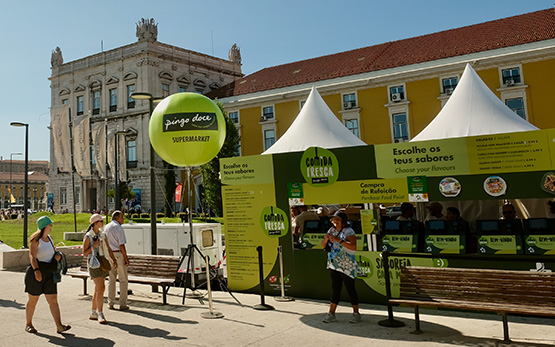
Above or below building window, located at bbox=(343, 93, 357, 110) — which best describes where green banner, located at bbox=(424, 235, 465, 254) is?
below

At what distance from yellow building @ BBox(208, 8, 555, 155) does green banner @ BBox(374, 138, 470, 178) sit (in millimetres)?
28826

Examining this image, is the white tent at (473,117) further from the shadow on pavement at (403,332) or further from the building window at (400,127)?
the building window at (400,127)

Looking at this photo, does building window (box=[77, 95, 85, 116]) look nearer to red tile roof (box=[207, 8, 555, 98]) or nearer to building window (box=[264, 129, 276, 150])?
red tile roof (box=[207, 8, 555, 98])

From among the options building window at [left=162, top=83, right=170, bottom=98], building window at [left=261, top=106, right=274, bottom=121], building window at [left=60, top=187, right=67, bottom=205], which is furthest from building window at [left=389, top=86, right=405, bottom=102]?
building window at [left=60, top=187, right=67, bottom=205]

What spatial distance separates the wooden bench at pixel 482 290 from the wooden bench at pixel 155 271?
4.79 meters

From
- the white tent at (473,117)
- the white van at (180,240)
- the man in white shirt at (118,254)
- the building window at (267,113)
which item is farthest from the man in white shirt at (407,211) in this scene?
the building window at (267,113)

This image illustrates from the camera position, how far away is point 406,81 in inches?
1480

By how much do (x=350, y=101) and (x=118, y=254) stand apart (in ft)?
109

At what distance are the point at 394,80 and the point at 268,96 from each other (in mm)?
11799

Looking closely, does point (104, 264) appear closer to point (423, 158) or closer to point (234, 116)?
point (423, 158)

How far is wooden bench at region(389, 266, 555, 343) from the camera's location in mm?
6189

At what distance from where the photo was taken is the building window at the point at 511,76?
33.6 m

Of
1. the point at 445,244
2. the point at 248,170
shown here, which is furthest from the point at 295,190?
the point at 445,244

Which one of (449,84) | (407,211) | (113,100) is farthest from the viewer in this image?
(113,100)
